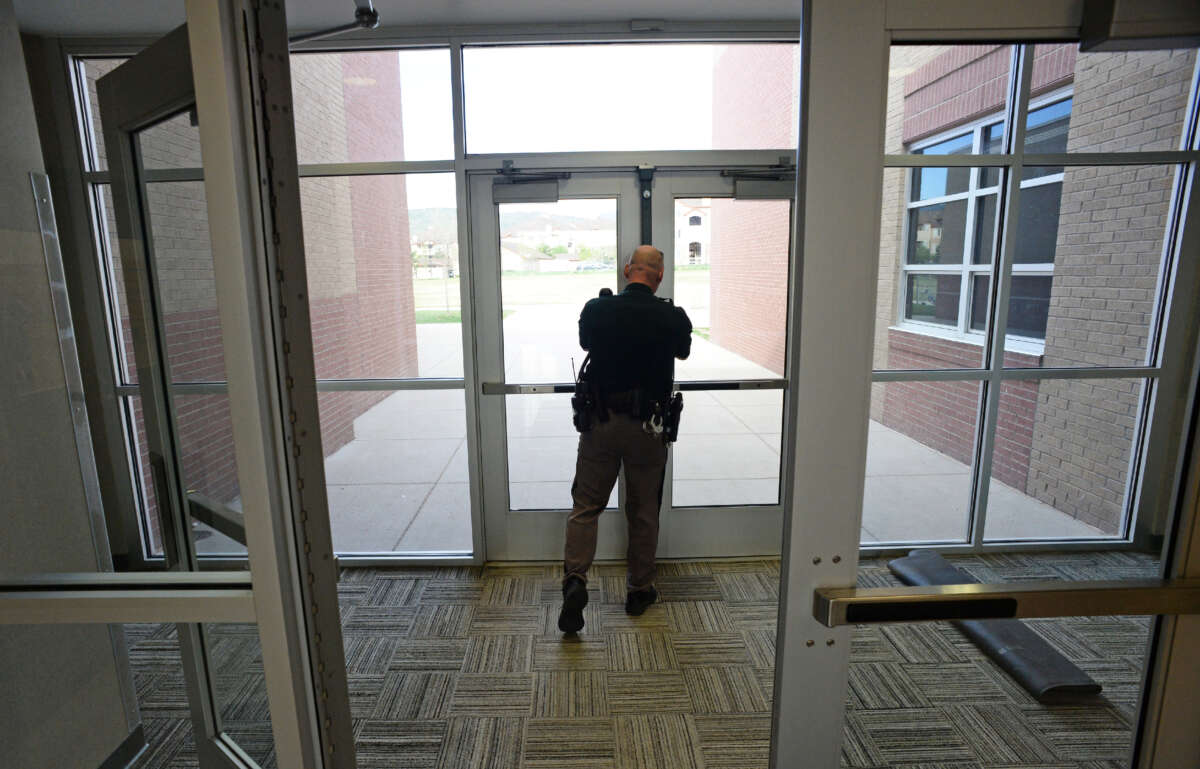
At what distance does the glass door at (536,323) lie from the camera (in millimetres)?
2750

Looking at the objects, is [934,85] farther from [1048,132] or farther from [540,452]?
[540,452]

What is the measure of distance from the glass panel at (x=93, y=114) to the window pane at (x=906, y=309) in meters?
1.54

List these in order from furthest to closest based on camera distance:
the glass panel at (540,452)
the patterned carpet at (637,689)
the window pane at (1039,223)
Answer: the glass panel at (540,452) < the patterned carpet at (637,689) < the window pane at (1039,223)

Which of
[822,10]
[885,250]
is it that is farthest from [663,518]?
[822,10]

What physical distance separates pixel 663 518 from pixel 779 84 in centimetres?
224

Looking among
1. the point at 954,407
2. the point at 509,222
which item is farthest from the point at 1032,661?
the point at 509,222

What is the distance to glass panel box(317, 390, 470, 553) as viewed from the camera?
297 centimetres

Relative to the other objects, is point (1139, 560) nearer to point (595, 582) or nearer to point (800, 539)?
point (800, 539)

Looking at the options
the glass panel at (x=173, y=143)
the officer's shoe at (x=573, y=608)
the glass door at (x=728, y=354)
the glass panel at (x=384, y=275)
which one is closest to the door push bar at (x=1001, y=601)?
the glass panel at (x=173, y=143)

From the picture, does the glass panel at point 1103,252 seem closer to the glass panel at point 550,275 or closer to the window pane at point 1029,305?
the window pane at point 1029,305

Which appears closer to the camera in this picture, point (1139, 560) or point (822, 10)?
point (822, 10)

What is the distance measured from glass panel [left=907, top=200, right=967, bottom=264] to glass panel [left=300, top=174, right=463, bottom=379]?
2044mm

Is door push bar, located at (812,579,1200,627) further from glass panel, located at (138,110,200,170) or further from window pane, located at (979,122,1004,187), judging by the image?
window pane, located at (979,122,1004,187)

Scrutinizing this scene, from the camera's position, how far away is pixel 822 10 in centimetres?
75
